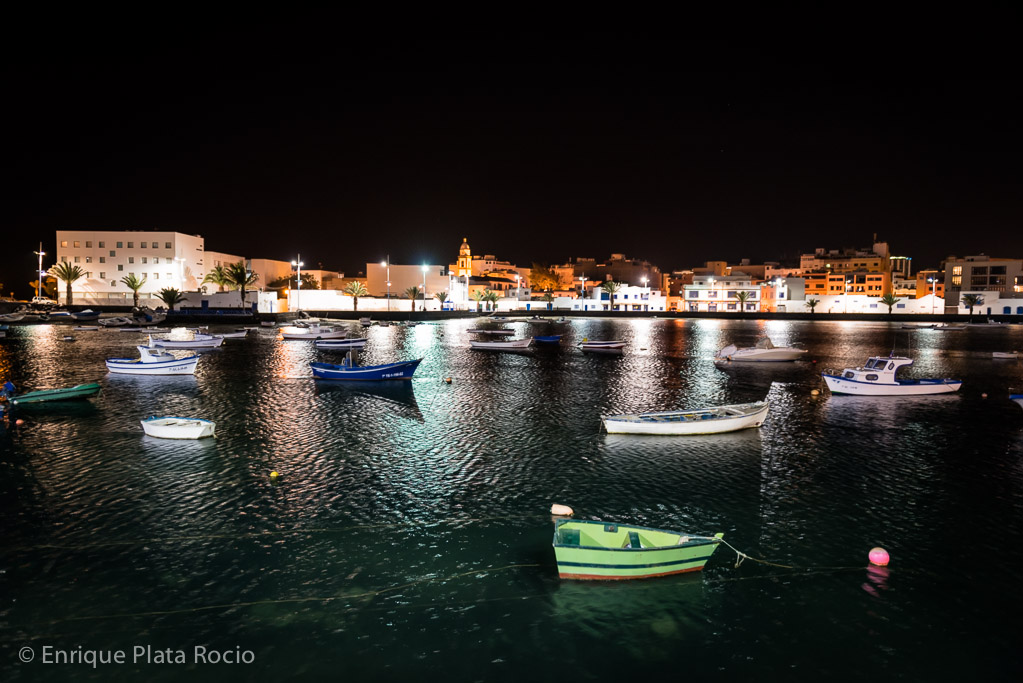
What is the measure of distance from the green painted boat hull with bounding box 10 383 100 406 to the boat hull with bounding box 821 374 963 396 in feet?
126

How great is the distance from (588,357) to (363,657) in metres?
43.4

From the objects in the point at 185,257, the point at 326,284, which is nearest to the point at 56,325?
the point at 185,257

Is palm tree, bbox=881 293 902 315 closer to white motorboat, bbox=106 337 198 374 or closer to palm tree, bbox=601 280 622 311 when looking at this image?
palm tree, bbox=601 280 622 311

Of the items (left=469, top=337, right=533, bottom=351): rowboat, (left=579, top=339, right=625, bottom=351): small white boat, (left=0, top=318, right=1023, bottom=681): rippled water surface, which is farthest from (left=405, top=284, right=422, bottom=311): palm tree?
(left=0, top=318, right=1023, bottom=681): rippled water surface

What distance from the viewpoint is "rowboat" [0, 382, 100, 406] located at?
1019 inches

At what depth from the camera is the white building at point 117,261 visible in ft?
327

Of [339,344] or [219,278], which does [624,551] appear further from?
[219,278]

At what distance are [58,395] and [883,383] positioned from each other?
41.6 m

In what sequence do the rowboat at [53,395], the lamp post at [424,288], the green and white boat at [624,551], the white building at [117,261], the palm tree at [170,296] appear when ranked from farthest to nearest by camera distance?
the lamp post at [424,288], the white building at [117,261], the palm tree at [170,296], the rowboat at [53,395], the green and white boat at [624,551]

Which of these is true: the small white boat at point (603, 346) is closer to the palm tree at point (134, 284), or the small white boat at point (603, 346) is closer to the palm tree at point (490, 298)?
the palm tree at point (490, 298)

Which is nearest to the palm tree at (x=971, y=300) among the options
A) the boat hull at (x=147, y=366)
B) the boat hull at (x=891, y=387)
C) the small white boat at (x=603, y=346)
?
the small white boat at (x=603, y=346)

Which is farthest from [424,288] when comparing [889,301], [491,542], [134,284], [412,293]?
[491,542]

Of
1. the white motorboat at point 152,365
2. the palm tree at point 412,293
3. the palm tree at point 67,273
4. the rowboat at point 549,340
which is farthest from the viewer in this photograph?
the palm tree at point 412,293

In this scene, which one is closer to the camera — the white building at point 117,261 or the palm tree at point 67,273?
the palm tree at point 67,273
